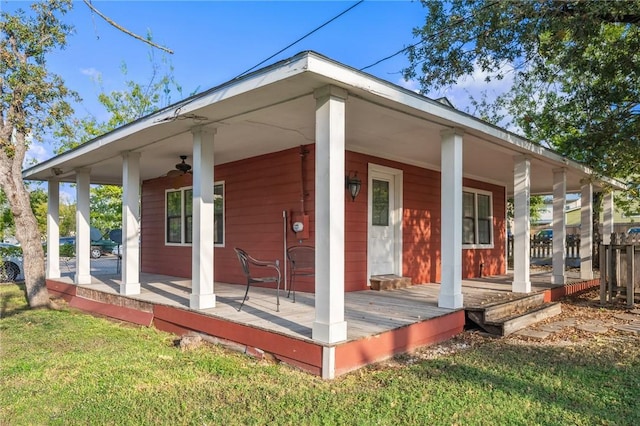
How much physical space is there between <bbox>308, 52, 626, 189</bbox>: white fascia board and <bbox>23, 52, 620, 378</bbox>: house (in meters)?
0.02

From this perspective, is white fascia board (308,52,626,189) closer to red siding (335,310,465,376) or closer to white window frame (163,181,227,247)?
red siding (335,310,465,376)

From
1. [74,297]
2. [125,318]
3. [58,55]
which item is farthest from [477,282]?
[58,55]

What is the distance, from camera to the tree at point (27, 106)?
21.5 ft

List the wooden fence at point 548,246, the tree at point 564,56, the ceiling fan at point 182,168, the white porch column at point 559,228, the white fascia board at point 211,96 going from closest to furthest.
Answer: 1. the white fascia board at point 211,96
2. the tree at point 564,56
3. the ceiling fan at point 182,168
4. the white porch column at point 559,228
5. the wooden fence at point 548,246

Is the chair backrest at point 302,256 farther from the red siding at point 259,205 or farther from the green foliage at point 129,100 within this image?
the green foliage at point 129,100

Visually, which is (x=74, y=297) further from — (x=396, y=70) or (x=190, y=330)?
(x=396, y=70)

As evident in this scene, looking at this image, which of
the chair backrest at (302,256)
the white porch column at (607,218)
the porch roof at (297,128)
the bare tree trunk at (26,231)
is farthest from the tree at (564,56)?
the bare tree trunk at (26,231)

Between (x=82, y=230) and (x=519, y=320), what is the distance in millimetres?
7313

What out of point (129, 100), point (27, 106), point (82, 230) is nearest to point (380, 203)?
point (82, 230)

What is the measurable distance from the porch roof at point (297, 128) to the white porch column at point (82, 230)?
11.2 inches

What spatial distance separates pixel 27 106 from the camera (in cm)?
684

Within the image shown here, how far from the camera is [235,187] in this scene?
756 centimetres

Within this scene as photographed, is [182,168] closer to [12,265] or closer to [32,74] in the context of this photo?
[32,74]

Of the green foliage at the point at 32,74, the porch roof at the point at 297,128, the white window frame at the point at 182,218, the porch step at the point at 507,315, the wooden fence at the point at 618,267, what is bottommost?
the porch step at the point at 507,315
